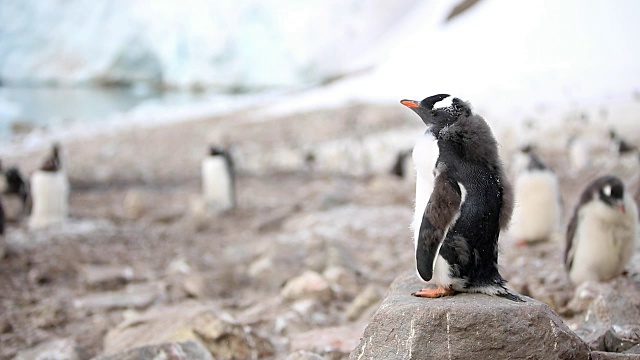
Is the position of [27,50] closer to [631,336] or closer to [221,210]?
[221,210]

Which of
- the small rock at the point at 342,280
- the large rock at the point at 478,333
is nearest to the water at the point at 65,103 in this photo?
the small rock at the point at 342,280

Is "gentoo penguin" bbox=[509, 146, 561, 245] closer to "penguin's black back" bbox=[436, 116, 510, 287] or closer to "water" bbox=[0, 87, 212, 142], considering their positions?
"penguin's black back" bbox=[436, 116, 510, 287]

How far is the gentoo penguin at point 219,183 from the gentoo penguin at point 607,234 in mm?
5572

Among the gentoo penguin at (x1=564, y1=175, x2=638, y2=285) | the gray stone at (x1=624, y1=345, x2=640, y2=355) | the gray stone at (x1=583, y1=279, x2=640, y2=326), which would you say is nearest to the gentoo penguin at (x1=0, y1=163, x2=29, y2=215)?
the gentoo penguin at (x1=564, y1=175, x2=638, y2=285)

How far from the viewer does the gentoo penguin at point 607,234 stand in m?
3.89

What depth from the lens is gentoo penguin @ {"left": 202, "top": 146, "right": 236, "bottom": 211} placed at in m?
8.91

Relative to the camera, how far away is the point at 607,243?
391 cm

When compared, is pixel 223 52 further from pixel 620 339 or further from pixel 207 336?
pixel 620 339

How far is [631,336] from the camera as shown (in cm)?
249

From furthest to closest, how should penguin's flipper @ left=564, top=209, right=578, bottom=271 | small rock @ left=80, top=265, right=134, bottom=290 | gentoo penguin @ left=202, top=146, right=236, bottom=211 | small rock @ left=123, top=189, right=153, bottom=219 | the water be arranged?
1. the water
2. gentoo penguin @ left=202, top=146, right=236, bottom=211
3. small rock @ left=123, top=189, right=153, bottom=219
4. small rock @ left=80, top=265, right=134, bottom=290
5. penguin's flipper @ left=564, top=209, right=578, bottom=271

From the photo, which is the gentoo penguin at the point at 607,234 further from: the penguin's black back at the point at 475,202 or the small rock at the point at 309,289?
the penguin's black back at the point at 475,202

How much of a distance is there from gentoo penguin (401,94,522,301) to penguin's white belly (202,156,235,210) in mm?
6665

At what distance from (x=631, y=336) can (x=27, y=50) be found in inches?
1234

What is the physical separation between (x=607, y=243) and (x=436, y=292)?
201 cm
